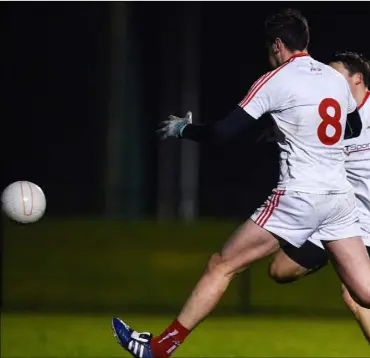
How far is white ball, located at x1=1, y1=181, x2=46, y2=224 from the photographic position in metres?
7.31

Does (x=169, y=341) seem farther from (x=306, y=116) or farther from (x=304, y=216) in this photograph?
(x=306, y=116)

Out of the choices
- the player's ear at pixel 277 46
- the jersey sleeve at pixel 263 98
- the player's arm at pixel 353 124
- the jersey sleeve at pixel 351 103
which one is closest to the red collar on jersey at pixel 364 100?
the player's arm at pixel 353 124

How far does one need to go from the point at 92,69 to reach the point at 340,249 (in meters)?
14.9

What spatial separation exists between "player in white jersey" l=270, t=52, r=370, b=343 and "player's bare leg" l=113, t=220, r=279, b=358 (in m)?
0.81

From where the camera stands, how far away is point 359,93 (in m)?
7.41

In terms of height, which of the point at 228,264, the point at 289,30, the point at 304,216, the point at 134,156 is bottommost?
the point at 134,156

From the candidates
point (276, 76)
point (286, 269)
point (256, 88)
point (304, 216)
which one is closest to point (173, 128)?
point (256, 88)

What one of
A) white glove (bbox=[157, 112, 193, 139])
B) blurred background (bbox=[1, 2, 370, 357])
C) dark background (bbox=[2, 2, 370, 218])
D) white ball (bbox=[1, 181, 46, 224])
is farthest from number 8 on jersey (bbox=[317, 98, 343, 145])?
dark background (bbox=[2, 2, 370, 218])

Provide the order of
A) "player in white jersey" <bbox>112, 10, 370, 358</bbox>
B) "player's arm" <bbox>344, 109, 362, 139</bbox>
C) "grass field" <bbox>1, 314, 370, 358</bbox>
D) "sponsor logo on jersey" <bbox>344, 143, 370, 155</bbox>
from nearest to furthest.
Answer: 1. "player in white jersey" <bbox>112, 10, 370, 358</bbox>
2. "player's arm" <bbox>344, 109, 362, 139</bbox>
3. "sponsor logo on jersey" <bbox>344, 143, 370, 155</bbox>
4. "grass field" <bbox>1, 314, 370, 358</bbox>

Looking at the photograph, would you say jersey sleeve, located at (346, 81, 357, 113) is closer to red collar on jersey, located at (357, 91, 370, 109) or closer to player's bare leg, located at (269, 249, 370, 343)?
red collar on jersey, located at (357, 91, 370, 109)

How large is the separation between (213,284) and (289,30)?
146 centimetres

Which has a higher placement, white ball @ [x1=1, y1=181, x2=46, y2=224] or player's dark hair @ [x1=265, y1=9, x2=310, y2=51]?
player's dark hair @ [x1=265, y1=9, x2=310, y2=51]

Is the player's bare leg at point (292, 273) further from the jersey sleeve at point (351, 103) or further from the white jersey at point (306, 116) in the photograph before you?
the jersey sleeve at point (351, 103)

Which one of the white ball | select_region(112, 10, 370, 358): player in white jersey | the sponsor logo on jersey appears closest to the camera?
select_region(112, 10, 370, 358): player in white jersey
